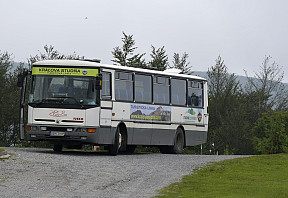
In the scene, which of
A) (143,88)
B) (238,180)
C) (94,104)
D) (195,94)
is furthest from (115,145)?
(238,180)

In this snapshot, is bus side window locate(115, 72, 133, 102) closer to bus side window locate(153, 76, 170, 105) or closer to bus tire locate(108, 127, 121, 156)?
bus tire locate(108, 127, 121, 156)

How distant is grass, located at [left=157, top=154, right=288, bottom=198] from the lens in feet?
45.9

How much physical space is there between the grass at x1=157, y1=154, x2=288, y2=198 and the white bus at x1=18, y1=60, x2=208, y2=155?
480cm

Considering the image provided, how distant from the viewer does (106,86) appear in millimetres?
25078

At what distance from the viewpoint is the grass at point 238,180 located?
14000 millimetres

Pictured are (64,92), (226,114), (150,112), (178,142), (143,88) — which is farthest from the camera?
(226,114)

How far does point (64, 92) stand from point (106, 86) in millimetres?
1632

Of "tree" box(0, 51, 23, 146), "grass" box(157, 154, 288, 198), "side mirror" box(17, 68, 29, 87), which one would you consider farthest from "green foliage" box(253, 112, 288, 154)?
"tree" box(0, 51, 23, 146)

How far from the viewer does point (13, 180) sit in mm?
15156

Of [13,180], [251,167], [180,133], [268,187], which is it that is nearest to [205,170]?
[251,167]

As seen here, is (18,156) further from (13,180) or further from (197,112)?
(197,112)

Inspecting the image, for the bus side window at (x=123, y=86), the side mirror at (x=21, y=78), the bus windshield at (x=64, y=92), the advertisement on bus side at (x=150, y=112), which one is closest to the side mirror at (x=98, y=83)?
the bus windshield at (x=64, y=92)

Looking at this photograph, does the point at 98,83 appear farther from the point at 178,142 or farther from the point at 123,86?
the point at 178,142

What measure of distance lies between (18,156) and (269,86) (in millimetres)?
64987
